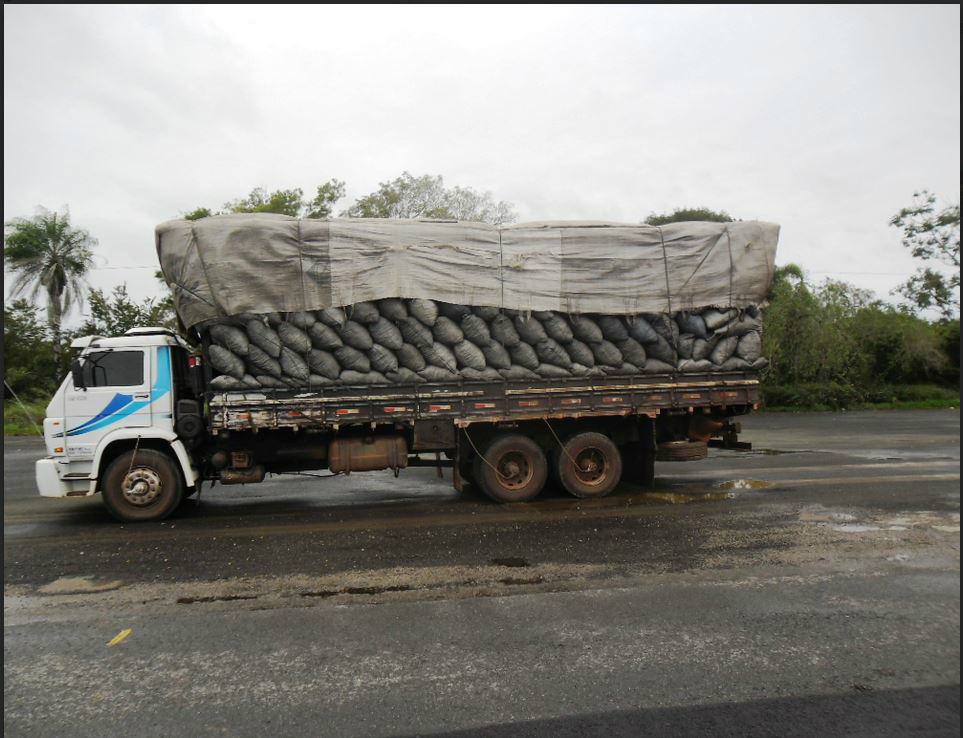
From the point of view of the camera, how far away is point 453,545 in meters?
7.05

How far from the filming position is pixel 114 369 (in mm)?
8422

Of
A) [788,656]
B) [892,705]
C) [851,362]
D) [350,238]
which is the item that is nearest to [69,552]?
[350,238]

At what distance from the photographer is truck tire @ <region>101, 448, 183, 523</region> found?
8.28 metres

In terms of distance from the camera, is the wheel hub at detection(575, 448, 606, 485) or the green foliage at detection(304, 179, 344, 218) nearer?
the wheel hub at detection(575, 448, 606, 485)

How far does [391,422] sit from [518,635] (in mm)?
4508

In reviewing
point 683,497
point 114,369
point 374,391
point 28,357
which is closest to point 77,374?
point 114,369

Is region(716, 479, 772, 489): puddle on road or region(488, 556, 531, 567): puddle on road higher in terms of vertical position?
region(716, 479, 772, 489): puddle on road

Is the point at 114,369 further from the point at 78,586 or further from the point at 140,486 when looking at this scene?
the point at 78,586

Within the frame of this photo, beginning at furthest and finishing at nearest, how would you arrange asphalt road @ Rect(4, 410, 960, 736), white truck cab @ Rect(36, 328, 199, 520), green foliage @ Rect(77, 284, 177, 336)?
green foliage @ Rect(77, 284, 177, 336)
white truck cab @ Rect(36, 328, 199, 520)
asphalt road @ Rect(4, 410, 960, 736)

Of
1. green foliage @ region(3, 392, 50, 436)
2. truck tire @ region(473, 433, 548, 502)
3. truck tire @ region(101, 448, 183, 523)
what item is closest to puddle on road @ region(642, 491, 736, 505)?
truck tire @ region(473, 433, 548, 502)

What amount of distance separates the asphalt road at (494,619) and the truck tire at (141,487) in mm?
293

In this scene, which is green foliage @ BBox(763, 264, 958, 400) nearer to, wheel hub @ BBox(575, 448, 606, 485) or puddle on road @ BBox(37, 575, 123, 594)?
wheel hub @ BBox(575, 448, 606, 485)

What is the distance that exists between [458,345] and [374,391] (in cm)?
130

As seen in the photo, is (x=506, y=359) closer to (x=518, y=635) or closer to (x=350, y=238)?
(x=350, y=238)
